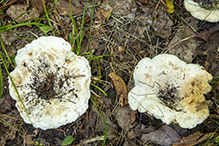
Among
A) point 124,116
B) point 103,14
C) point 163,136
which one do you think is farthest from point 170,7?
point 163,136

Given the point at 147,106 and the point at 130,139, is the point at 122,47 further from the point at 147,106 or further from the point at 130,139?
the point at 130,139

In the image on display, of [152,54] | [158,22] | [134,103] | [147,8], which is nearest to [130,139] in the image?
[134,103]

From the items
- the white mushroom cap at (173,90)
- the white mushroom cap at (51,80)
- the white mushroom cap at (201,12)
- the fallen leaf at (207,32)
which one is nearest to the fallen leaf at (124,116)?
the white mushroom cap at (173,90)

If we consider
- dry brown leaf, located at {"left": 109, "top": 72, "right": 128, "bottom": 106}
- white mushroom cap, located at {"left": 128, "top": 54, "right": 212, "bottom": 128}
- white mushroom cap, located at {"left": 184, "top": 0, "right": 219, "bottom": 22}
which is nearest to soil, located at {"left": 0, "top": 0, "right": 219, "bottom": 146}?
dry brown leaf, located at {"left": 109, "top": 72, "right": 128, "bottom": 106}

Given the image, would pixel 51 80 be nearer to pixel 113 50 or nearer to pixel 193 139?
pixel 113 50

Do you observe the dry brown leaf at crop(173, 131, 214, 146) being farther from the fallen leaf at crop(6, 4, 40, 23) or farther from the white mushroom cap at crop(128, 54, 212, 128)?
the fallen leaf at crop(6, 4, 40, 23)
